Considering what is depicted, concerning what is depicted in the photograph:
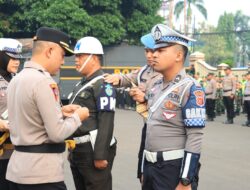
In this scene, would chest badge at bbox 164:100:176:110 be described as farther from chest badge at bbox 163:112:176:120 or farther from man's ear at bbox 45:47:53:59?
man's ear at bbox 45:47:53:59

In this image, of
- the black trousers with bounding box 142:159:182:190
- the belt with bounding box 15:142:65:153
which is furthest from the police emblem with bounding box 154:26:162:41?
the belt with bounding box 15:142:65:153

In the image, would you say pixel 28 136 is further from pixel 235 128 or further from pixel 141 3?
pixel 141 3

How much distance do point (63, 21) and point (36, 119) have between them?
25010 mm

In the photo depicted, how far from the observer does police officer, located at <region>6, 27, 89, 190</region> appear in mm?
3455

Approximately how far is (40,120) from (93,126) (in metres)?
1.31

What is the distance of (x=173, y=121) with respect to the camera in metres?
3.80

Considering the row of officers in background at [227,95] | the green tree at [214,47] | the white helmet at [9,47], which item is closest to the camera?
the white helmet at [9,47]

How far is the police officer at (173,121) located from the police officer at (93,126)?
31.2 inches

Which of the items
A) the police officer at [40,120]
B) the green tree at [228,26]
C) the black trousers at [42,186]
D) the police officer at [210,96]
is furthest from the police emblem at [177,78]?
the green tree at [228,26]

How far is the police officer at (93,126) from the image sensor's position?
4.73 meters

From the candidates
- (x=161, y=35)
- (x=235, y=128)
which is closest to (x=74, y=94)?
(x=161, y=35)

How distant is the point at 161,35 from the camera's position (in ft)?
12.8

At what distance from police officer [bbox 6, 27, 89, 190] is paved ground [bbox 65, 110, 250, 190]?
3586 mm

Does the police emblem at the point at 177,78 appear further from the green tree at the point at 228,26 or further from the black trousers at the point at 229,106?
the green tree at the point at 228,26
